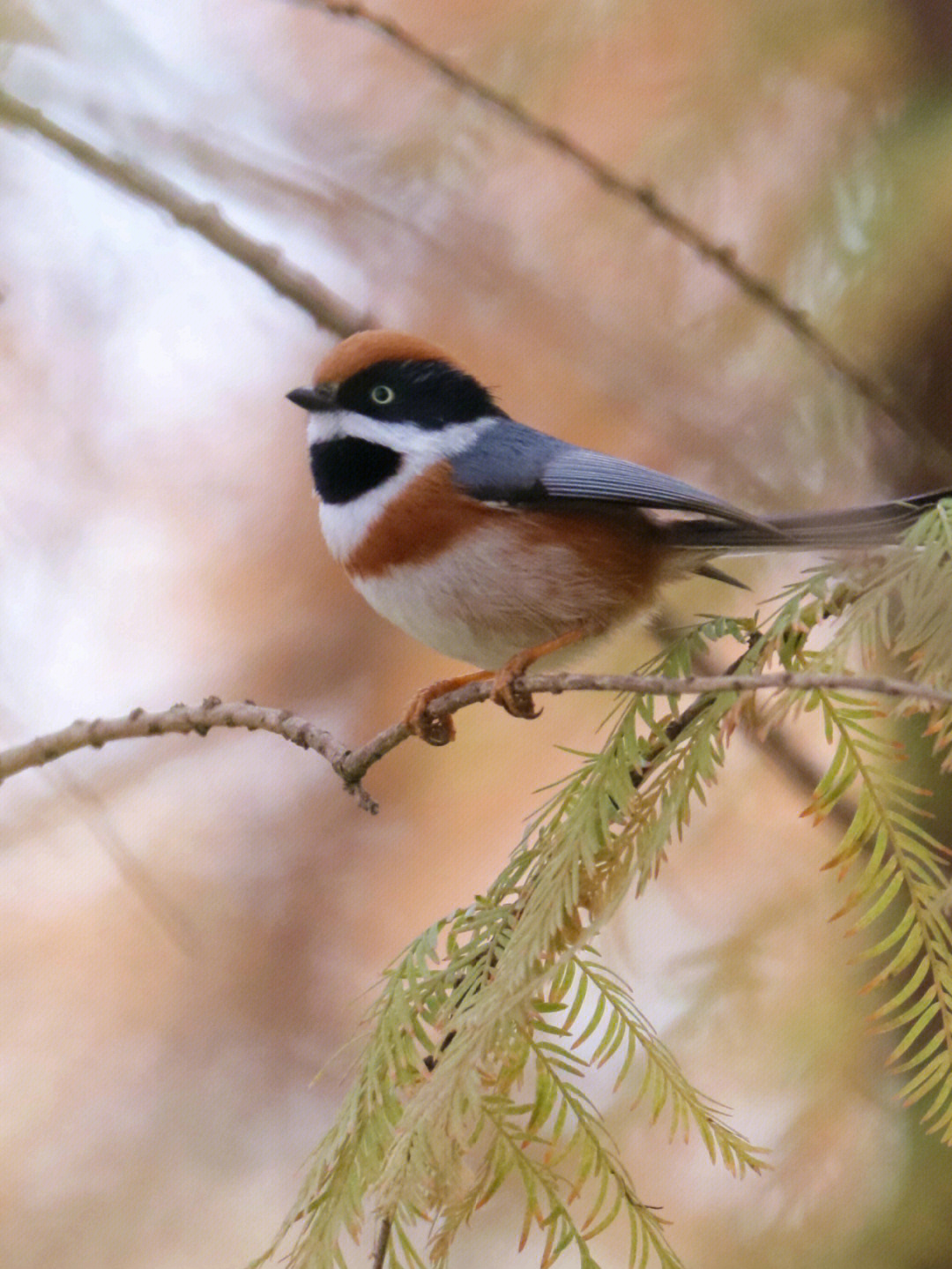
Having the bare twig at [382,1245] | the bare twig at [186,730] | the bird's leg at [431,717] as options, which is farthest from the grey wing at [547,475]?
the bare twig at [382,1245]

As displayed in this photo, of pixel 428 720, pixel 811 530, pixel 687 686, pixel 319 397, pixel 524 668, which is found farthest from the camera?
pixel 319 397

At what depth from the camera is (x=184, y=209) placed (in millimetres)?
2348

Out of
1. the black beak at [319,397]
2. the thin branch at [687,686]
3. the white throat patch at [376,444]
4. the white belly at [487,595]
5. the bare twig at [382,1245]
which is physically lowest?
the bare twig at [382,1245]

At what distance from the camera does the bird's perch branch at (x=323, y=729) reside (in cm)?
107

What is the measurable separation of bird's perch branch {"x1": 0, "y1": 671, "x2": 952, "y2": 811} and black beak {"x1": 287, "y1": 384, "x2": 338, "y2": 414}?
713mm

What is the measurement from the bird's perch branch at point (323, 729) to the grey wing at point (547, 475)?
0.54m

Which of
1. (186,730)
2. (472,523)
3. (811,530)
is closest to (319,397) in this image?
(472,523)

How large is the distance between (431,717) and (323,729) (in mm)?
330

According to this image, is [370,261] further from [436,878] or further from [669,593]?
[436,878]

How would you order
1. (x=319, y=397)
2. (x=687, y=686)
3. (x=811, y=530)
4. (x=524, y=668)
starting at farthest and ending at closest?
(x=319, y=397) → (x=524, y=668) → (x=811, y=530) → (x=687, y=686)

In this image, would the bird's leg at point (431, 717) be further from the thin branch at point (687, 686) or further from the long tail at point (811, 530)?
the long tail at point (811, 530)

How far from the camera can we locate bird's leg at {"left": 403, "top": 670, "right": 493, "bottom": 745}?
2070mm

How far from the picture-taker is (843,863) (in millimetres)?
1210

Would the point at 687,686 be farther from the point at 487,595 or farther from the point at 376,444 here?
the point at 376,444
